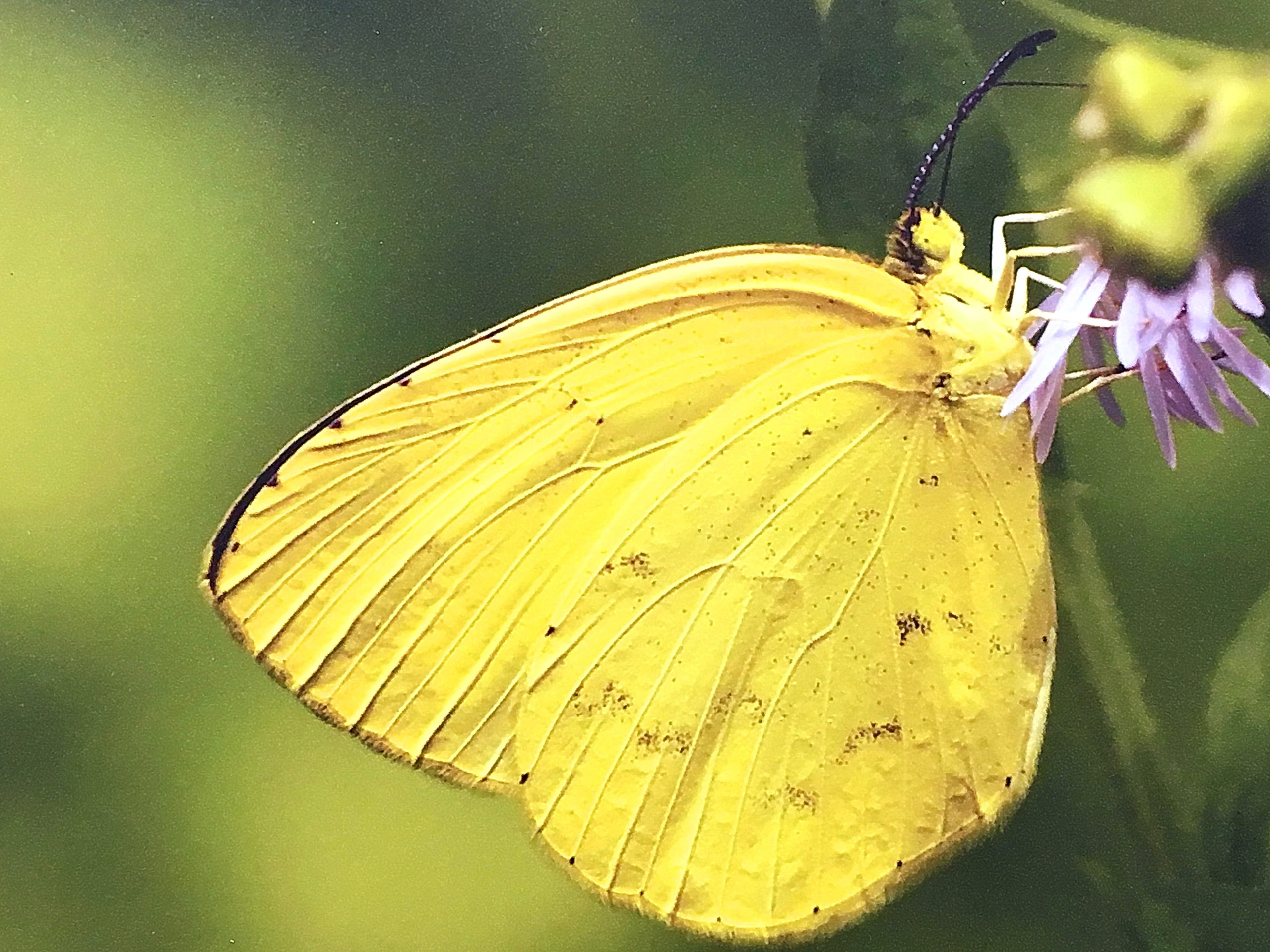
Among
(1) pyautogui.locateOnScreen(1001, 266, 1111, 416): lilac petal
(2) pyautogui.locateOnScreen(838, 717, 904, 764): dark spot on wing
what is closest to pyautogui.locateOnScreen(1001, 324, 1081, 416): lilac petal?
(1) pyautogui.locateOnScreen(1001, 266, 1111, 416): lilac petal

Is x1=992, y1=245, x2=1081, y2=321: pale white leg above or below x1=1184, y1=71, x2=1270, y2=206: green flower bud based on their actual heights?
below

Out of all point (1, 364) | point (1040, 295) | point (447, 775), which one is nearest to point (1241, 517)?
point (1040, 295)

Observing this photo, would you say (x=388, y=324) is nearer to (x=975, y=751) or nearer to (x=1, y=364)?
(x=1, y=364)

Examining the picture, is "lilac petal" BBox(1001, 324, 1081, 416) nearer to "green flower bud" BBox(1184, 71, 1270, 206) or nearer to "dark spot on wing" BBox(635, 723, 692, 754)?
"green flower bud" BBox(1184, 71, 1270, 206)

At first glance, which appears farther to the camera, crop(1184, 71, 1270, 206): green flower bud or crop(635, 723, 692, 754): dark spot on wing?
crop(635, 723, 692, 754): dark spot on wing

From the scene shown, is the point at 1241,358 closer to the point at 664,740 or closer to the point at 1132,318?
the point at 1132,318

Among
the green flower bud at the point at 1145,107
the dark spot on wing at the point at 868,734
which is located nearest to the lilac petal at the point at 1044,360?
the green flower bud at the point at 1145,107
